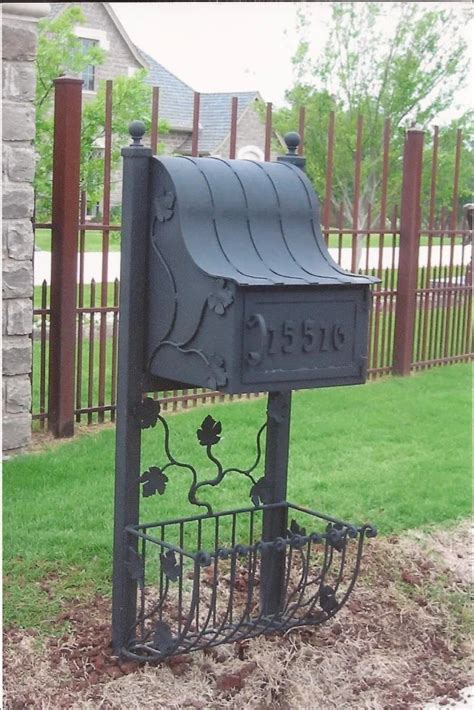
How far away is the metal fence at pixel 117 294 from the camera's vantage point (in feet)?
20.7

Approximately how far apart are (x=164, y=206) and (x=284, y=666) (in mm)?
1558

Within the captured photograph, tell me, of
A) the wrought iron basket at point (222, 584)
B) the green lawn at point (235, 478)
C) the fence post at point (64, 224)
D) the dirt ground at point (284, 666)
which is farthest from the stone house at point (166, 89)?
the dirt ground at point (284, 666)

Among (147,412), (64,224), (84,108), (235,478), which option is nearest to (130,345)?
(147,412)

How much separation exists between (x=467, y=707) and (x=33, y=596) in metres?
1.57

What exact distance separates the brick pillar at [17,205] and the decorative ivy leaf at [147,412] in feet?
7.71

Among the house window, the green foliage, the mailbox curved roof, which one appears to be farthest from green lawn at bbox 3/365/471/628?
the house window

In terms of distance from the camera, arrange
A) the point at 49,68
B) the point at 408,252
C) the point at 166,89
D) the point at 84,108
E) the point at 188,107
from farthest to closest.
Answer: the point at 166,89 < the point at 188,107 < the point at 49,68 < the point at 84,108 < the point at 408,252

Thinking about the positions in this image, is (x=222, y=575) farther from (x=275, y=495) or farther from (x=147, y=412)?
(x=147, y=412)

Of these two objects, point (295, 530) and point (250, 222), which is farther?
point (295, 530)

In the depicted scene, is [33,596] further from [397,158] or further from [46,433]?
[397,158]

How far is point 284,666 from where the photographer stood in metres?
3.61

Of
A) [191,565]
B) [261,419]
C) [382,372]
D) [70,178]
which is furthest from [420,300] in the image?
[191,565]

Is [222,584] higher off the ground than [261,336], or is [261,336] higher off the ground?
[261,336]

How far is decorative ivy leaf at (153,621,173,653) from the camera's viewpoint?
11.1 feet
